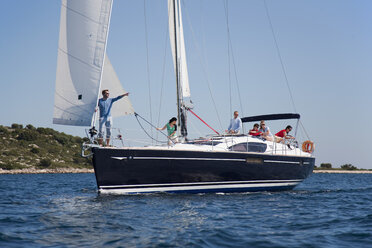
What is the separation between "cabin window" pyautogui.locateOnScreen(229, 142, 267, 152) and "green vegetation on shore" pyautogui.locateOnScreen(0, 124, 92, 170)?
1635 inches

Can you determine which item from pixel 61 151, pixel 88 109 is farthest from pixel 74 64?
pixel 61 151

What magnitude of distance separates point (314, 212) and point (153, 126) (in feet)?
24.0

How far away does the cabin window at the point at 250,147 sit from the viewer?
16969 mm

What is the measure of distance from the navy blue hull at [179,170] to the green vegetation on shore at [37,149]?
41.8m

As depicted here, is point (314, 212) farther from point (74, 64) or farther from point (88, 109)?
point (74, 64)

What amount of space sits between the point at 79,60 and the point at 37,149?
53.2m

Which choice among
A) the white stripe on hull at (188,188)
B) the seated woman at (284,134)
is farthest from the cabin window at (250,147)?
the seated woman at (284,134)

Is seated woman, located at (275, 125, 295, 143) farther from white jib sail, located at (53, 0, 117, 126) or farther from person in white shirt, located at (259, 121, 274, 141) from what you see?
white jib sail, located at (53, 0, 117, 126)

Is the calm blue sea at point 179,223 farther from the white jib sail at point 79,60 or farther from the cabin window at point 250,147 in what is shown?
the cabin window at point 250,147

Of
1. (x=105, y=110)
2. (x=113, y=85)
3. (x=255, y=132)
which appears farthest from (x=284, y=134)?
(x=105, y=110)

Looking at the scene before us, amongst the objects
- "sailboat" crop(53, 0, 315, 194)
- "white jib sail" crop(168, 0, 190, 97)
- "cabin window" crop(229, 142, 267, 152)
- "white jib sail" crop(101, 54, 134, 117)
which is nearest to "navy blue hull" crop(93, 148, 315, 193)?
"sailboat" crop(53, 0, 315, 194)

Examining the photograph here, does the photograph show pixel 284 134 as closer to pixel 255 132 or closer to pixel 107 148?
pixel 255 132

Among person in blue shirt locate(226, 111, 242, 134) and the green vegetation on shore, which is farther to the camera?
the green vegetation on shore

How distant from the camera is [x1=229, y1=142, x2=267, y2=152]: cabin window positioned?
17.0m
